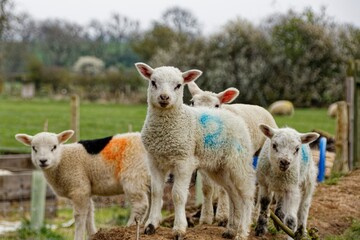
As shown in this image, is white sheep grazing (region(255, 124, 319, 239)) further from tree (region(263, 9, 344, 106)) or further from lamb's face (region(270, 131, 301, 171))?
tree (region(263, 9, 344, 106))

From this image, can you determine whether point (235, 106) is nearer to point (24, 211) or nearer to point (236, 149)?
point (236, 149)

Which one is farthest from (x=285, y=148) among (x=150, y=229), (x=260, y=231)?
(x=150, y=229)

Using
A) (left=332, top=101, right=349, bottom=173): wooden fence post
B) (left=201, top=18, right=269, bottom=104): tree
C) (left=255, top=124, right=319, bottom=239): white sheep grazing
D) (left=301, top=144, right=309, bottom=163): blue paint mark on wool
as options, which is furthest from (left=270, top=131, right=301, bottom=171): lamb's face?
(left=201, top=18, right=269, bottom=104): tree

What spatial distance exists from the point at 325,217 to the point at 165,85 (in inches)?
142

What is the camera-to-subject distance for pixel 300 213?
805 cm

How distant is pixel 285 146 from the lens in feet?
23.5

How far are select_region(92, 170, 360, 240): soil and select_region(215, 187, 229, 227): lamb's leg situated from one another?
0.74 feet

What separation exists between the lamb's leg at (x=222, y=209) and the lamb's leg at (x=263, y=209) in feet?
1.77

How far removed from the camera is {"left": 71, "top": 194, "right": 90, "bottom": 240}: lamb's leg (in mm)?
9430

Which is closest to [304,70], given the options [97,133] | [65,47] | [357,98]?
[97,133]

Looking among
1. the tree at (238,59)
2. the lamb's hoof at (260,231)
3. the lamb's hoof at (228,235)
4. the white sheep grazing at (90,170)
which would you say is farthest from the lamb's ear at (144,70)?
the tree at (238,59)

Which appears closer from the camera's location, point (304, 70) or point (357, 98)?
point (357, 98)

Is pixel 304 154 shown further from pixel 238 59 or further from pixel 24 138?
pixel 238 59

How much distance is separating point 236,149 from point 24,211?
987 cm
